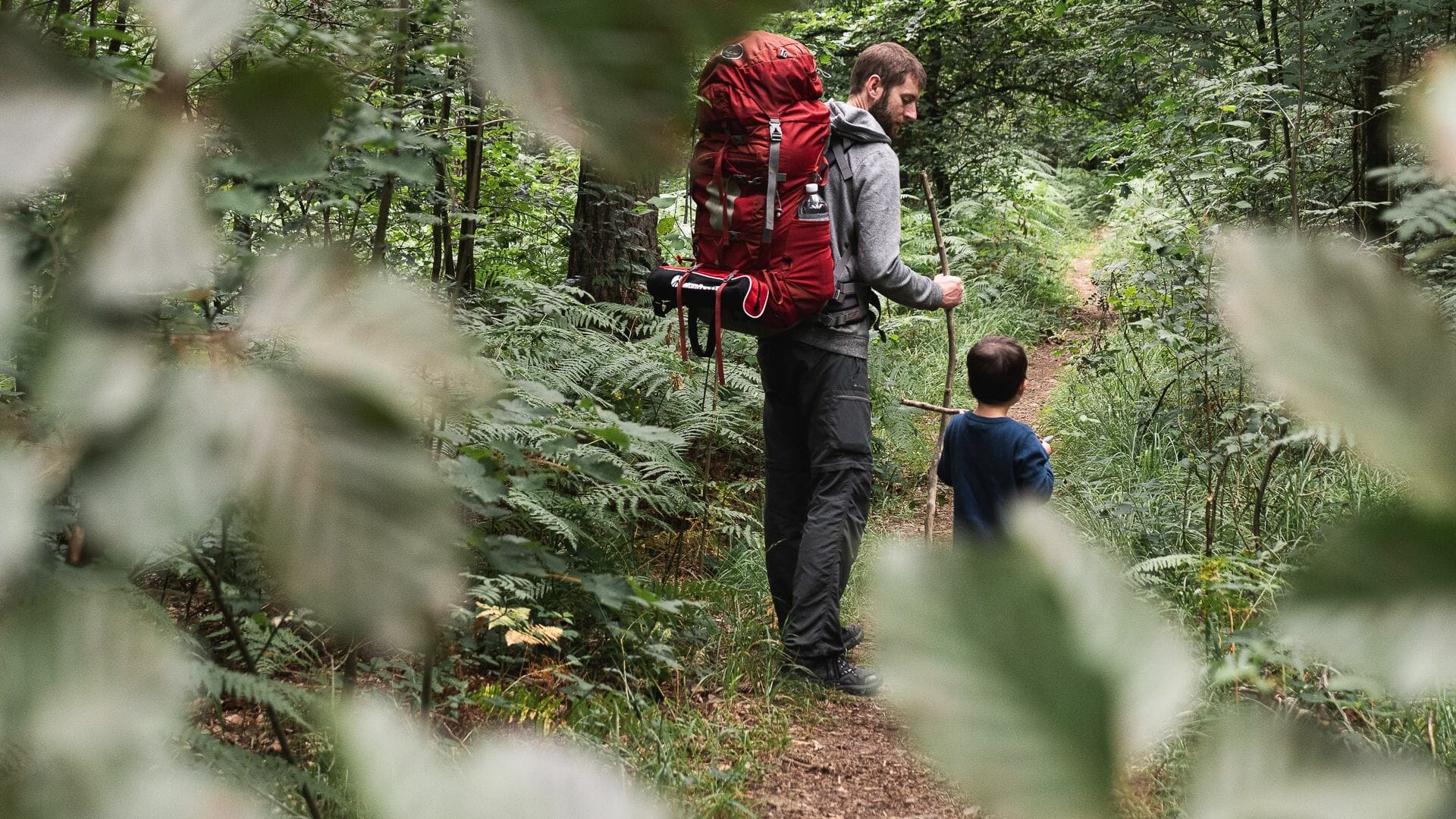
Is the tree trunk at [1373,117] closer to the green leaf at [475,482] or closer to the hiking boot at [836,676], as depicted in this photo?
the hiking boot at [836,676]

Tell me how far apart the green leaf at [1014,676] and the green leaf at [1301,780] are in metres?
0.02

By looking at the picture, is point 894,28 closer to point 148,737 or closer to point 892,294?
point 892,294

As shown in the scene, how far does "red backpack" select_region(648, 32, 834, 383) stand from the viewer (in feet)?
8.34

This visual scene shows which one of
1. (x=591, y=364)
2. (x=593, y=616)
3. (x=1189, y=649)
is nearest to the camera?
(x=1189, y=649)

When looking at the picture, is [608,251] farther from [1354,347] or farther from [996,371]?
[1354,347]

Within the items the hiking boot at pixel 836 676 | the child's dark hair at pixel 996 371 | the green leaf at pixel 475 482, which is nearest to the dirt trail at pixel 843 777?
the hiking boot at pixel 836 676

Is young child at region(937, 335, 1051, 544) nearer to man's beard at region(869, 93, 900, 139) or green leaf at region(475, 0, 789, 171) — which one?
man's beard at region(869, 93, 900, 139)

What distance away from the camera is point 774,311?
2898 millimetres

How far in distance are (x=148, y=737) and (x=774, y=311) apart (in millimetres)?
2720

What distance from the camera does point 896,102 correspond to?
3.35m

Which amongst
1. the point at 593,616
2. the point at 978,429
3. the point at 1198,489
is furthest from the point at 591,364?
the point at 1198,489

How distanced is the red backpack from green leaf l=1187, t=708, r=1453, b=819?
2.28m

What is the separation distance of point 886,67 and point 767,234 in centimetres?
93

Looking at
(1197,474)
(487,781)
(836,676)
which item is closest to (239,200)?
(487,781)
